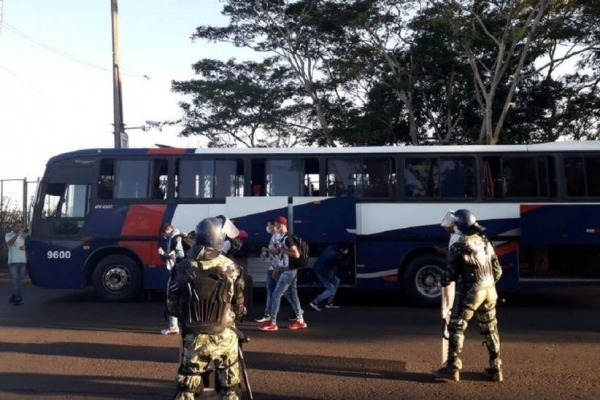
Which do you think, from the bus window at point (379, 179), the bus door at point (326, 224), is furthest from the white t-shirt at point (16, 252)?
the bus window at point (379, 179)

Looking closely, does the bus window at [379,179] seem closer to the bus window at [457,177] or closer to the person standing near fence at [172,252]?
the bus window at [457,177]

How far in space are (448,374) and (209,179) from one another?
750cm

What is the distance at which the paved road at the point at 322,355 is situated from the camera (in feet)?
22.5

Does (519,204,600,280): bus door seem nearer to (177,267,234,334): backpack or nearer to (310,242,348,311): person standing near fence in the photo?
(310,242,348,311): person standing near fence

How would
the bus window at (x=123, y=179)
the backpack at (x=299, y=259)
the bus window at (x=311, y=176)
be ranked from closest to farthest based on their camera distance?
the backpack at (x=299, y=259) < the bus window at (x=311, y=176) < the bus window at (x=123, y=179)

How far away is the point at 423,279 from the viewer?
43.0 feet

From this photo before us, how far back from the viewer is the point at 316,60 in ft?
83.6

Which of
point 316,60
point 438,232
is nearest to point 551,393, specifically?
point 438,232

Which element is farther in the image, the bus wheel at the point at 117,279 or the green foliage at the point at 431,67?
the green foliage at the point at 431,67

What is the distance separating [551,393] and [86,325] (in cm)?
717

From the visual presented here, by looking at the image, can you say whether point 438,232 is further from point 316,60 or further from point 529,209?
point 316,60

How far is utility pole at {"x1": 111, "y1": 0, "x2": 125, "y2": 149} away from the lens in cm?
1867

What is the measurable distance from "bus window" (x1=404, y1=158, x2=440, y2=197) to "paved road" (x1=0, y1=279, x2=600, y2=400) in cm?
227

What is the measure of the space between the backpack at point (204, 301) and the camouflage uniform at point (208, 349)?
0.11ft
